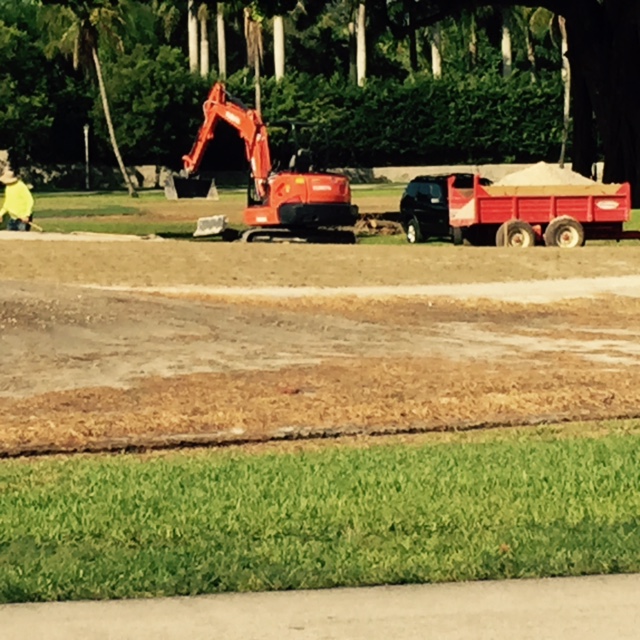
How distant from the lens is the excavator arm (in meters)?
38.2

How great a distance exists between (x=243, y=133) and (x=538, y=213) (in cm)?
815

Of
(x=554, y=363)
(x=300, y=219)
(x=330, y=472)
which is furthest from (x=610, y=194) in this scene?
Answer: (x=330, y=472)

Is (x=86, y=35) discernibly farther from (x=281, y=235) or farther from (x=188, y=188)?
(x=281, y=235)

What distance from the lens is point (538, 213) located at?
34500 millimetres

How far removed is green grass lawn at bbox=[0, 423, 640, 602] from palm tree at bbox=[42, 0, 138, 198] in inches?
2706

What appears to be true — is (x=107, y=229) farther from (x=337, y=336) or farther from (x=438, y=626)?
(x=438, y=626)

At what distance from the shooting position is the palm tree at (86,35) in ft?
269

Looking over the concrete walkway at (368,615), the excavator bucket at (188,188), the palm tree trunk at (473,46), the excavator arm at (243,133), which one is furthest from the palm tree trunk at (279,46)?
the concrete walkway at (368,615)

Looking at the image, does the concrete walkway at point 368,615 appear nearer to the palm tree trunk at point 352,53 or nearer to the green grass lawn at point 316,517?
the green grass lawn at point 316,517

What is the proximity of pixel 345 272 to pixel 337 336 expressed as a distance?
857 cm

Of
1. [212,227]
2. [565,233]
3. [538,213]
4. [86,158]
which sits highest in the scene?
[538,213]

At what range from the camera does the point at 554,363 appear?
1634 cm

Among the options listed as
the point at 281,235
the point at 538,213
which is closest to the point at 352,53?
the point at 281,235

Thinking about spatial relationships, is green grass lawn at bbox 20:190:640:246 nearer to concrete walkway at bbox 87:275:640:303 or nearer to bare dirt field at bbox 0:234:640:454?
concrete walkway at bbox 87:275:640:303
